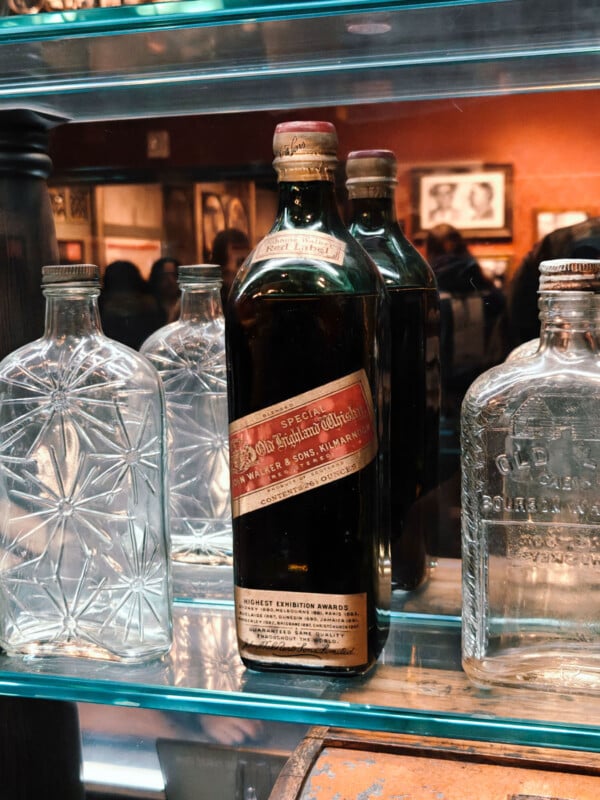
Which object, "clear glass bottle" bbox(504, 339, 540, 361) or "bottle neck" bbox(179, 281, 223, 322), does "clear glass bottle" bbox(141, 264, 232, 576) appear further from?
"clear glass bottle" bbox(504, 339, 540, 361)

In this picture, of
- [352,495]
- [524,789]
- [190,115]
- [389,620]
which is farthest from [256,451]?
[190,115]

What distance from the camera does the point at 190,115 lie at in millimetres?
876

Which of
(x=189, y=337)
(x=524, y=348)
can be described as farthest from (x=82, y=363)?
(x=524, y=348)

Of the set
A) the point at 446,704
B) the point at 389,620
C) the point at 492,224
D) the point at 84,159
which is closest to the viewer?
the point at 446,704

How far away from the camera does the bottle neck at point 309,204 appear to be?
63 cm

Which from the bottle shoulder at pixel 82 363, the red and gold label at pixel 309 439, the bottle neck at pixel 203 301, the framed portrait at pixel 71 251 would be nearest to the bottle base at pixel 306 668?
the red and gold label at pixel 309 439

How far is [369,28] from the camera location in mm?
612

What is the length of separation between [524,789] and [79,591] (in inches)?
14.2

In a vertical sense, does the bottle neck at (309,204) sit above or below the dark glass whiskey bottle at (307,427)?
above

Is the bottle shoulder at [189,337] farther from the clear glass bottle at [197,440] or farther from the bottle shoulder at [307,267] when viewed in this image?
the bottle shoulder at [307,267]

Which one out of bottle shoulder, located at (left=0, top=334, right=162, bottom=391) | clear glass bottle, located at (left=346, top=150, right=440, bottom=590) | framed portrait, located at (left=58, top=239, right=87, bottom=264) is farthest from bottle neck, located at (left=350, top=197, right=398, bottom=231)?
framed portrait, located at (left=58, top=239, right=87, bottom=264)

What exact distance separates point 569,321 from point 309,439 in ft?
0.64

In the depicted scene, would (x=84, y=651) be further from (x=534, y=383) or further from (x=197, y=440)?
(x=534, y=383)

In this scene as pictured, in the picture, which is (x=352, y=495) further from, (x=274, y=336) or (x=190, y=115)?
(x=190, y=115)
